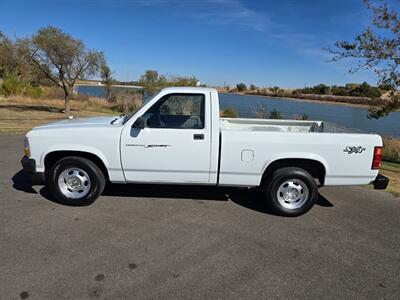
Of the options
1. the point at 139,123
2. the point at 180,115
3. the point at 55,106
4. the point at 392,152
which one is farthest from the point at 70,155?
the point at 55,106

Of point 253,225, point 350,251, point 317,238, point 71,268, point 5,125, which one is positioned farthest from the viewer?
point 5,125

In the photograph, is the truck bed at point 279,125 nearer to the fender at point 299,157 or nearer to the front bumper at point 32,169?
the fender at point 299,157

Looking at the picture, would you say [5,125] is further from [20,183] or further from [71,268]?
[71,268]

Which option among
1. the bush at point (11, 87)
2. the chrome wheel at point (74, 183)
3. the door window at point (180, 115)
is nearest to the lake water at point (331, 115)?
the bush at point (11, 87)

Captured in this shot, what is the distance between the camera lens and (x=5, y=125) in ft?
38.5

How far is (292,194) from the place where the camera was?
4359mm

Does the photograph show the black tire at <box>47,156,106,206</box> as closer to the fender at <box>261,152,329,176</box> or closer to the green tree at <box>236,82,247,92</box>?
the fender at <box>261,152,329,176</box>

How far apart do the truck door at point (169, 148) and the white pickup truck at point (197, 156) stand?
0.01 m

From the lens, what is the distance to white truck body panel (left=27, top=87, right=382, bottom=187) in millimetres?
4102

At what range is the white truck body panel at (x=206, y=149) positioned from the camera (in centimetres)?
410

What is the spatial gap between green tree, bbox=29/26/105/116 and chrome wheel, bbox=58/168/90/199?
41.5ft

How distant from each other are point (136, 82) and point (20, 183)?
20.1 meters

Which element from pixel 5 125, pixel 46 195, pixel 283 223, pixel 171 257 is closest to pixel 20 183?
pixel 46 195

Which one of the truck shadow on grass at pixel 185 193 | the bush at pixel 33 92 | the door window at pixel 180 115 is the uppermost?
the bush at pixel 33 92
